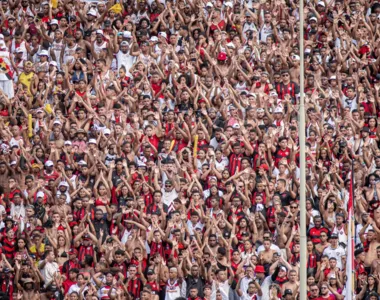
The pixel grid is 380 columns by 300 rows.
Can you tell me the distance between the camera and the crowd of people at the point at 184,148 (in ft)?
109

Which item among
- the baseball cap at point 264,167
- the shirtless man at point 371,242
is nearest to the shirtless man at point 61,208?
the baseball cap at point 264,167

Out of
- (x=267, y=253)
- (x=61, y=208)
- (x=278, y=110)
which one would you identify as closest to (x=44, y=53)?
(x=61, y=208)

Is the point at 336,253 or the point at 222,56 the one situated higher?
the point at 222,56

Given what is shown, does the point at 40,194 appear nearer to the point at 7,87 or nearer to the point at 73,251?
the point at 73,251

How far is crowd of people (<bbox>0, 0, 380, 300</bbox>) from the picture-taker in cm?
3309

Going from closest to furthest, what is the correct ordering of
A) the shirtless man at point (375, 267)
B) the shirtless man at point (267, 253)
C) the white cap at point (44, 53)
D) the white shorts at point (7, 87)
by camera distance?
the shirtless man at point (375, 267)
the shirtless man at point (267, 253)
the white shorts at point (7, 87)
the white cap at point (44, 53)

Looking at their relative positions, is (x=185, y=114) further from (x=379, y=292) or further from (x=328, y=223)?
(x=379, y=292)

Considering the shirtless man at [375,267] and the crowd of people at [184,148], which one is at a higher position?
the crowd of people at [184,148]

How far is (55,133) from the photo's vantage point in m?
36.1

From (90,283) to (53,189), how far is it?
10.1 ft

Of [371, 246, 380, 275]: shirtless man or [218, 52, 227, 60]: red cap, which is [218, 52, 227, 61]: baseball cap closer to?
[218, 52, 227, 60]: red cap

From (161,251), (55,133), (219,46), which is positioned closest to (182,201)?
(161,251)

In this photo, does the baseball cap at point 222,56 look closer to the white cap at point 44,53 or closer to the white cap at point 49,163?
the white cap at point 44,53

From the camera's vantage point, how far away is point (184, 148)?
3603 cm
